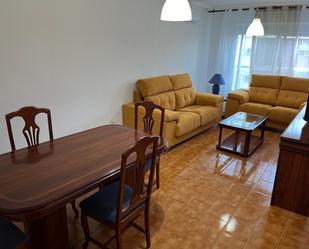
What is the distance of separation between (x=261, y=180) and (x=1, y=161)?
9.16 ft

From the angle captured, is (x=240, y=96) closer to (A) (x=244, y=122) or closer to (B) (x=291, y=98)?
(B) (x=291, y=98)

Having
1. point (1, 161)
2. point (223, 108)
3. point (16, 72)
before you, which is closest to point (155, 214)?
point (1, 161)

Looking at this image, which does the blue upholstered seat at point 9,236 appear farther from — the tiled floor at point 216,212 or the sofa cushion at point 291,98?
the sofa cushion at point 291,98

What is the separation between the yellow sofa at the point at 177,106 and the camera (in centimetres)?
384

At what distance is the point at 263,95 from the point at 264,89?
17 centimetres

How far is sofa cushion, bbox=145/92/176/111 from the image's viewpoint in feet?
13.9

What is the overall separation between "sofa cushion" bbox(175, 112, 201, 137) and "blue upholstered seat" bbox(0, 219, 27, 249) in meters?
2.62

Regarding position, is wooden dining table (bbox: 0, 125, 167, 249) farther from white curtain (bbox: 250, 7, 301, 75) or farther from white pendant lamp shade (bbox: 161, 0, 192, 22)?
white curtain (bbox: 250, 7, 301, 75)

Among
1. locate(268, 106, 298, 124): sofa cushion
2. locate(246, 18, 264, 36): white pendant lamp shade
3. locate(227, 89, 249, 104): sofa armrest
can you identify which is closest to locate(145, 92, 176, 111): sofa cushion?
locate(227, 89, 249, 104): sofa armrest

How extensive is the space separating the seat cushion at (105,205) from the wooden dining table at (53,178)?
0.18 meters

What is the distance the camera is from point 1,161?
1827 mm

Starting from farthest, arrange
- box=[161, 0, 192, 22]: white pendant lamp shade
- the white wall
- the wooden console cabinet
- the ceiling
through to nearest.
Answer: the ceiling < the white wall < the wooden console cabinet < box=[161, 0, 192, 22]: white pendant lamp shade

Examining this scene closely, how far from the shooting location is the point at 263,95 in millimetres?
5348

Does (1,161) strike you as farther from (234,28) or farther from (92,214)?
(234,28)
